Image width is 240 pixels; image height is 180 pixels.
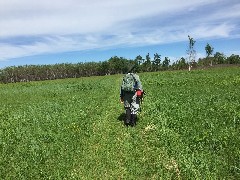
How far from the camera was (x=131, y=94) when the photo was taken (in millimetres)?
15812

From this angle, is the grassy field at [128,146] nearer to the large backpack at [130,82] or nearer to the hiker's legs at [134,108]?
the hiker's legs at [134,108]

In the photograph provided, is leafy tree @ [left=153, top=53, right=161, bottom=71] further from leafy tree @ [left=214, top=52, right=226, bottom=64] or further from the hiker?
the hiker

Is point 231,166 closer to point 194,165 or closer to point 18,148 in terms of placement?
point 194,165

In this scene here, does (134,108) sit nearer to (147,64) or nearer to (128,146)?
(128,146)

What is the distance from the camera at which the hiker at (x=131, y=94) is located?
51.0 feet

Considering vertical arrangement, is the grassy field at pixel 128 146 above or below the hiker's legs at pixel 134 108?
below

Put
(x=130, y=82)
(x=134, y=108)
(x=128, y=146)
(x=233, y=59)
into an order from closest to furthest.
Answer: (x=128, y=146) < (x=130, y=82) < (x=134, y=108) < (x=233, y=59)

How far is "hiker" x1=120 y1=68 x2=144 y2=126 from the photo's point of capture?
15.5 meters

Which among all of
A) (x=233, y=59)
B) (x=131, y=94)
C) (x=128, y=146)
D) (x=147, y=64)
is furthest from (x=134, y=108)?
(x=147, y=64)

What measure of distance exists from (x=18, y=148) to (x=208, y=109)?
9.72m

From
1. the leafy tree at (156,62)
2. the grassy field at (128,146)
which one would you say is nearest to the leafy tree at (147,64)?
the leafy tree at (156,62)

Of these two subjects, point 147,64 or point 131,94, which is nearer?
point 131,94

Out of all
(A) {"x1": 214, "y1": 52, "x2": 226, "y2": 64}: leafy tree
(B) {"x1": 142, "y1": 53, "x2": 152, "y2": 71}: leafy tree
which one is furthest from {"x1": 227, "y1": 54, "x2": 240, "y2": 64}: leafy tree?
(B) {"x1": 142, "y1": 53, "x2": 152, "y2": 71}: leafy tree

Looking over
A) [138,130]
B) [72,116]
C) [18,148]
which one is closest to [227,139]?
[138,130]
